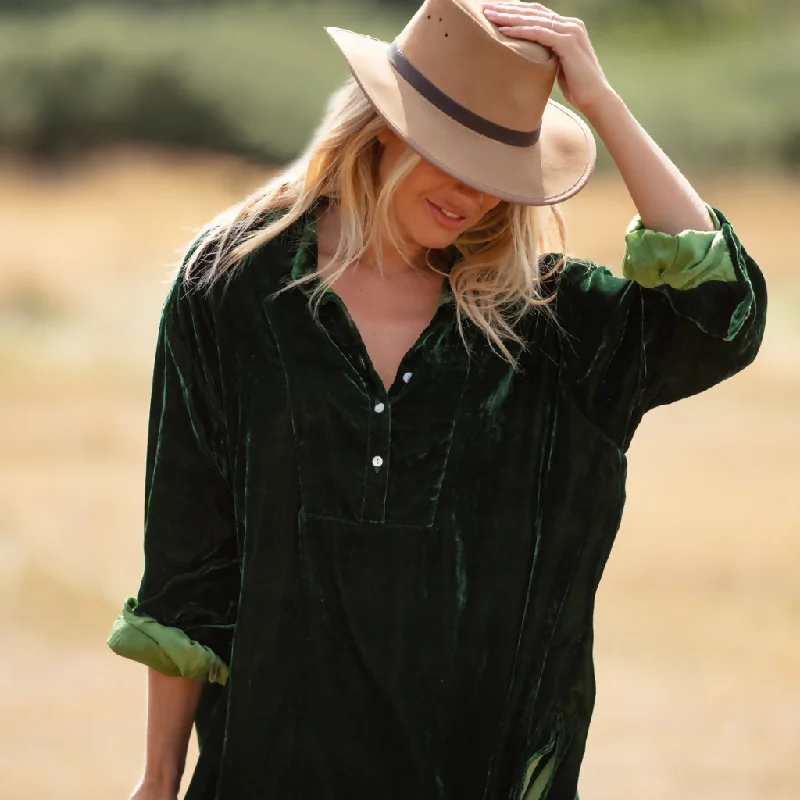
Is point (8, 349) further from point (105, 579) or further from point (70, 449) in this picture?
point (105, 579)

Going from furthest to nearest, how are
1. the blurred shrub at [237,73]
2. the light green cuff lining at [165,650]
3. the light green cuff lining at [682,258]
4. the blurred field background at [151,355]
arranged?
the blurred shrub at [237,73], the blurred field background at [151,355], the light green cuff lining at [165,650], the light green cuff lining at [682,258]

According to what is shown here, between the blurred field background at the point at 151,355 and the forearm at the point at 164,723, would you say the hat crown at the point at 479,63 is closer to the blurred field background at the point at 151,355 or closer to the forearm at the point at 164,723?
the forearm at the point at 164,723

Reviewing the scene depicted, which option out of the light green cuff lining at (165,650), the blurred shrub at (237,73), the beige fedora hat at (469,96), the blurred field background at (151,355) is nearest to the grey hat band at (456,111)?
the beige fedora hat at (469,96)

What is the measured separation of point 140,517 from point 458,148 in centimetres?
362

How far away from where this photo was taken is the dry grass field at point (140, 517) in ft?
11.1

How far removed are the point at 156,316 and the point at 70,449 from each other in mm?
1071

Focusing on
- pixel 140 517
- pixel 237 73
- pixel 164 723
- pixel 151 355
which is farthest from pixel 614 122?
pixel 237 73

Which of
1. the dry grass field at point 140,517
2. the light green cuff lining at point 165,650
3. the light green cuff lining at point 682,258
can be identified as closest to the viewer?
the light green cuff lining at point 682,258

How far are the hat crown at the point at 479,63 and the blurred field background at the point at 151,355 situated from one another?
93.9 inches

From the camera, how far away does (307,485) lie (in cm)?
119

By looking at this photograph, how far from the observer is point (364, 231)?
1236 millimetres

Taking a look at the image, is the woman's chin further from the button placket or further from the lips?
the button placket

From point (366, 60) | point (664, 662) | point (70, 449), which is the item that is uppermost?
point (70, 449)

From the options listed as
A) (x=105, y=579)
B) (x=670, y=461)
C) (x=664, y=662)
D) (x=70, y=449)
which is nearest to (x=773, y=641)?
(x=664, y=662)
